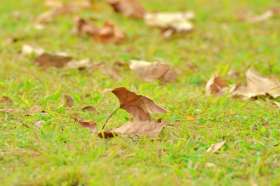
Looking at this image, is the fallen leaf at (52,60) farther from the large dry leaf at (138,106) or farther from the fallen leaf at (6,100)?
the large dry leaf at (138,106)

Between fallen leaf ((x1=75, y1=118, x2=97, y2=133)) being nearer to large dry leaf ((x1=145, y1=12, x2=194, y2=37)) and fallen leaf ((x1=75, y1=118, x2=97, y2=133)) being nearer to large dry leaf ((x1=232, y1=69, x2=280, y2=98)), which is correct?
large dry leaf ((x1=232, y1=69, x2=280, y2=98))

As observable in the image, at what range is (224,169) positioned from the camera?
2.53 meters

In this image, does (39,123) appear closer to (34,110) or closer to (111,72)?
(34,110)

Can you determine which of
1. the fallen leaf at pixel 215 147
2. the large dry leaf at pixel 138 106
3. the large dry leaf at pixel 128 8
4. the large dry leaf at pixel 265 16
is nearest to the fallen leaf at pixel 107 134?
the large dry leaf at pixel 138 106

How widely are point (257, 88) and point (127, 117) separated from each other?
78cm

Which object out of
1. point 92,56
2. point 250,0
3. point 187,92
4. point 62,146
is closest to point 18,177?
point 62,146

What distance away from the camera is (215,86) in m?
3.55

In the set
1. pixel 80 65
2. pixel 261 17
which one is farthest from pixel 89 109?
pixel 261 17

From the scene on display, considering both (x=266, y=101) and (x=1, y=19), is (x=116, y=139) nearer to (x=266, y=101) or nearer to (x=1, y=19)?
(x=266, y=101)

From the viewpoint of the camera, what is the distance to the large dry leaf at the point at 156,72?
3748 mm

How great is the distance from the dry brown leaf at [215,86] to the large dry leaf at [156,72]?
0.77 ft

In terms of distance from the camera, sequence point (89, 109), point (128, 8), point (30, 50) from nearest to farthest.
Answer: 1. point (89, 109)
2. point (30, 50)
3. point (128, 8)

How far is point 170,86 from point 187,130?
812mm

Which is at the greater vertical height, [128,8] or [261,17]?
[128,8]
